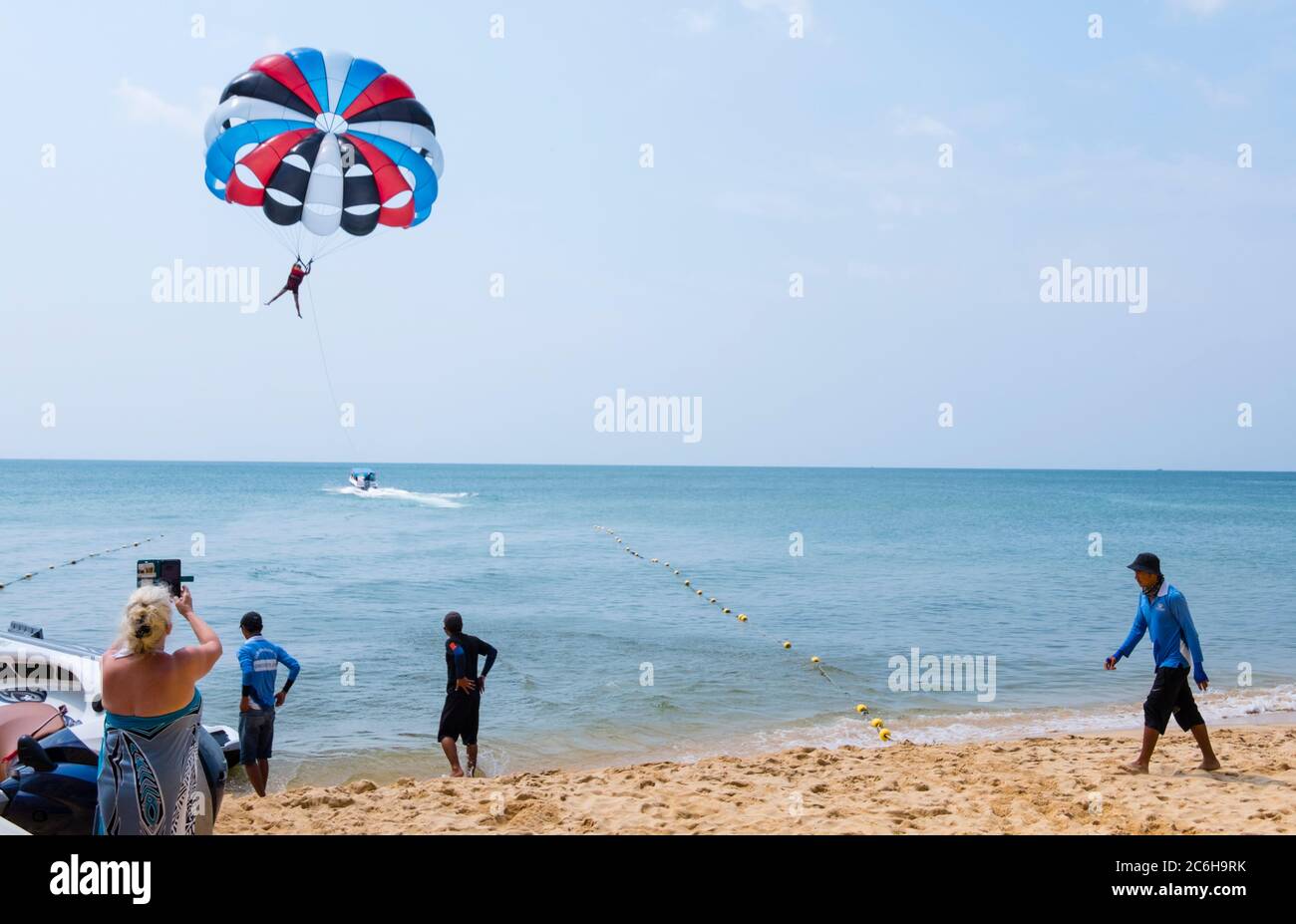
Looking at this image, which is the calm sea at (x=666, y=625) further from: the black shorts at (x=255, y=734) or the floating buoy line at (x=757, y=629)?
the black shorts at (x=255, y=734)

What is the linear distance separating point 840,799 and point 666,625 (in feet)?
35.2

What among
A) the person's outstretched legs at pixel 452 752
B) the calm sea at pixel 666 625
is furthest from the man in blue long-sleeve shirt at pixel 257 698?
the calm sea at pixel 666 625

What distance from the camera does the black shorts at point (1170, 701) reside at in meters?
6.80

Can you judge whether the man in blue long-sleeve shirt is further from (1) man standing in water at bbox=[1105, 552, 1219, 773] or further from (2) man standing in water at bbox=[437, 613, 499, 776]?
(1) man standing in water at bbox=[1105, 552, 1219, 773]

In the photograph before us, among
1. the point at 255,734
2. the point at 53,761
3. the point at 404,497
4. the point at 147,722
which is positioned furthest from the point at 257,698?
the point at 404,497

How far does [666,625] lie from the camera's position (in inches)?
687

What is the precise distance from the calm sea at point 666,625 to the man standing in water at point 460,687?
127 centimetres

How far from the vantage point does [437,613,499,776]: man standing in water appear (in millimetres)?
7719

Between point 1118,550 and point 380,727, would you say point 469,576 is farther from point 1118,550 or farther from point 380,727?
point 1118,550

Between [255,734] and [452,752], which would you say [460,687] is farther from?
[255,734]

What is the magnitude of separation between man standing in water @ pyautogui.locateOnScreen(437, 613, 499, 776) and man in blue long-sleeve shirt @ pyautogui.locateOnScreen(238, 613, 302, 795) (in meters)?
1.24

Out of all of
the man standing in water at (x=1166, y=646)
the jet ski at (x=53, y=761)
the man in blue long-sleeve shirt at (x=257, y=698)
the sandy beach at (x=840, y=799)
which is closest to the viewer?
the jet ski at (x=53, y=761)
